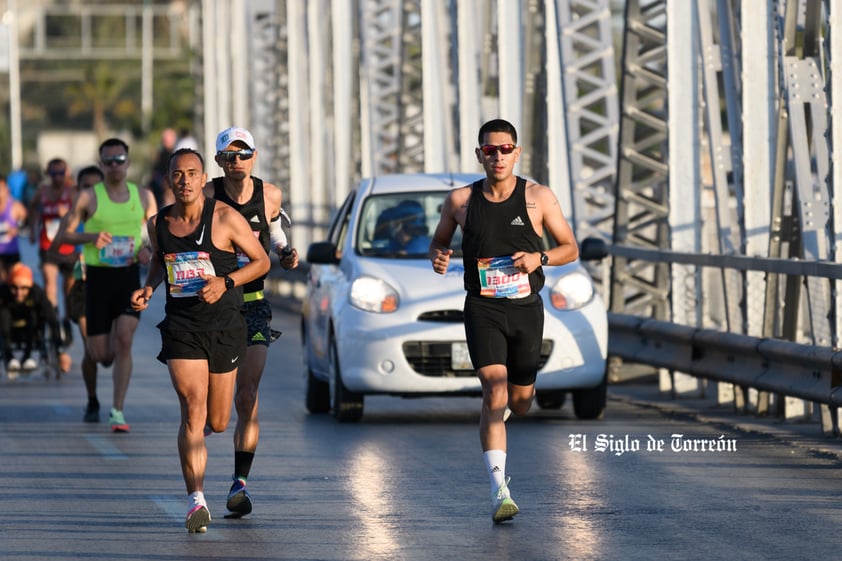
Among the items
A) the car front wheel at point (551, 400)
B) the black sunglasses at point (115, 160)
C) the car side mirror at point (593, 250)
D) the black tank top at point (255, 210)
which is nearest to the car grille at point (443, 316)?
the car side mirror at point (593, 250)

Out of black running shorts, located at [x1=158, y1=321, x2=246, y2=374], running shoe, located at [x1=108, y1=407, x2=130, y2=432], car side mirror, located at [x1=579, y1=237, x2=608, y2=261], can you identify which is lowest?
running shoe, located at [x1=108, y1=407, x2=130, y2=432]

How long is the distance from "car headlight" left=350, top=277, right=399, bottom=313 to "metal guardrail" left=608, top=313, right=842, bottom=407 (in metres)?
2.25

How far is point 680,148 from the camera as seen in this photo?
57.2ft

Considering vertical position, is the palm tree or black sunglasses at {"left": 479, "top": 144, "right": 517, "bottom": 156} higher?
the palm tree

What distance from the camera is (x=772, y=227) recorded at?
14.7 m

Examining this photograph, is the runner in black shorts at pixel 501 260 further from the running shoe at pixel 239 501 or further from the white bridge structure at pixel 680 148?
the white bridge structure at pixel 680 148

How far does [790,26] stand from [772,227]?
136 centimetres

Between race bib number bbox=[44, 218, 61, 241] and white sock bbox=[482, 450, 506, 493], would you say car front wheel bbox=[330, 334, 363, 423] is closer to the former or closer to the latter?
white sock bbox=[482, 450, 506, 493]

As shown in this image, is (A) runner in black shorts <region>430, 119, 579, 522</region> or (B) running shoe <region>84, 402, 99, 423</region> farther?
(B) running shoe <region>84, 402, 99, 423</region>

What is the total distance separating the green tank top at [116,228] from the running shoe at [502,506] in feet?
18.8

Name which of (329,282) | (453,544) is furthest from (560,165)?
(453,544)

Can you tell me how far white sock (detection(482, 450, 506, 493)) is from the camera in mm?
10023

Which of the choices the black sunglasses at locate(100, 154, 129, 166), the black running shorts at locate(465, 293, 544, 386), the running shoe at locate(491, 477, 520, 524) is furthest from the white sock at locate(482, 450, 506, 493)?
the black sunglasses at locate(100, 154, 129, 166)

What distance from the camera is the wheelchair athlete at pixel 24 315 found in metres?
19.1
